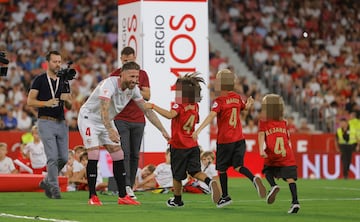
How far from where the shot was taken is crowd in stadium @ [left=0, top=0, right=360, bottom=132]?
109 feet

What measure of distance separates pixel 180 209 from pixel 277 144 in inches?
63.9

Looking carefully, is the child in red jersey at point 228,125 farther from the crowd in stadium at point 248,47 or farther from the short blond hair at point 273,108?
the crowd in stadium at point 248,47

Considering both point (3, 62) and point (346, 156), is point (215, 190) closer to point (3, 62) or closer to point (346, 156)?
point (3, 62)

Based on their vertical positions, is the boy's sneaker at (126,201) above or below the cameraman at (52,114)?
below

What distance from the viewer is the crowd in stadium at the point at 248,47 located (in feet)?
109

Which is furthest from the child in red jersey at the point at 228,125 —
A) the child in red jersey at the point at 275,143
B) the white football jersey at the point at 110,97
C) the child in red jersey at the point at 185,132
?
the white football jersey at the point at 110,97

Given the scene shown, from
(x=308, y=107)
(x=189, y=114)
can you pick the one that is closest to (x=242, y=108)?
(x=189, y=114)

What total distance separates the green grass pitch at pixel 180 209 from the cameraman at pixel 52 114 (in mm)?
568

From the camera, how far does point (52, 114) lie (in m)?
17.8

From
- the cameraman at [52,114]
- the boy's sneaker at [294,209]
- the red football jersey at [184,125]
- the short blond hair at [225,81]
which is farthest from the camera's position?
the cameraman at [52,114]

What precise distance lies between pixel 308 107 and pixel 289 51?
4371mm

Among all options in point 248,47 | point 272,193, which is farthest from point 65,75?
A: point 248,47

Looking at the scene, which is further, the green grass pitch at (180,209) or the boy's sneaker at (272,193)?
the boy's sneaker at (272,193)

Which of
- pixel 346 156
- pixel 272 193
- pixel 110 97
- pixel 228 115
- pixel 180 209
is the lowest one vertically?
pixel 180 209
